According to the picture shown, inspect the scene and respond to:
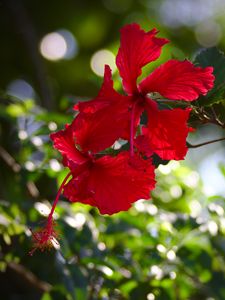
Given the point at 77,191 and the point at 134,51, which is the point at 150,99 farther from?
the point at 77,191

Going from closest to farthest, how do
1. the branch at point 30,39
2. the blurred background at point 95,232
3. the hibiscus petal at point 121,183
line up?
the hibiscus petal at point 121,183, the blurred background at point 95,232, the branch at point 30,39

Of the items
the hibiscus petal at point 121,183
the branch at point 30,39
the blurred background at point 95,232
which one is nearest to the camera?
the hibiscus petal at point 121,183

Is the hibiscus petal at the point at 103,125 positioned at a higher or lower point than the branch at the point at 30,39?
lower

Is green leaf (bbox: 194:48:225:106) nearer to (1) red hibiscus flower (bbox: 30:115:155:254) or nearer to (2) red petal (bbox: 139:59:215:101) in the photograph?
(2) red petal (bbox: 139:59:215:101)

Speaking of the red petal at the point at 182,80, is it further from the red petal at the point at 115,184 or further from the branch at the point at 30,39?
the branch at the point at 30,39

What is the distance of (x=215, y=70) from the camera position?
117cm

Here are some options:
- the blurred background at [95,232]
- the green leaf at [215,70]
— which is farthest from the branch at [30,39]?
the green leaf at [215,70]

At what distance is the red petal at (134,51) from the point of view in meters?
1.06

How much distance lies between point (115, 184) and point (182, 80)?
0.67 feet

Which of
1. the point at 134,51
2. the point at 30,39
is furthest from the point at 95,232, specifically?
the point at 30,39

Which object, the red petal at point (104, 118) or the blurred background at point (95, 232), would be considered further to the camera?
the blurred background at point (95, 232)

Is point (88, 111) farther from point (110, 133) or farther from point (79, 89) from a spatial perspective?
point (79, 89)

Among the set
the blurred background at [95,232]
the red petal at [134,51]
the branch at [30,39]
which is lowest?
the blurred background at [95,232]

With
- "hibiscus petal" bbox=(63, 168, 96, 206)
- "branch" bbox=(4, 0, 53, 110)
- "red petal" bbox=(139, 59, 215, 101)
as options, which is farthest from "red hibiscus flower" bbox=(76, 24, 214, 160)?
"branch" bbox=(4, 0, 53, 110)
